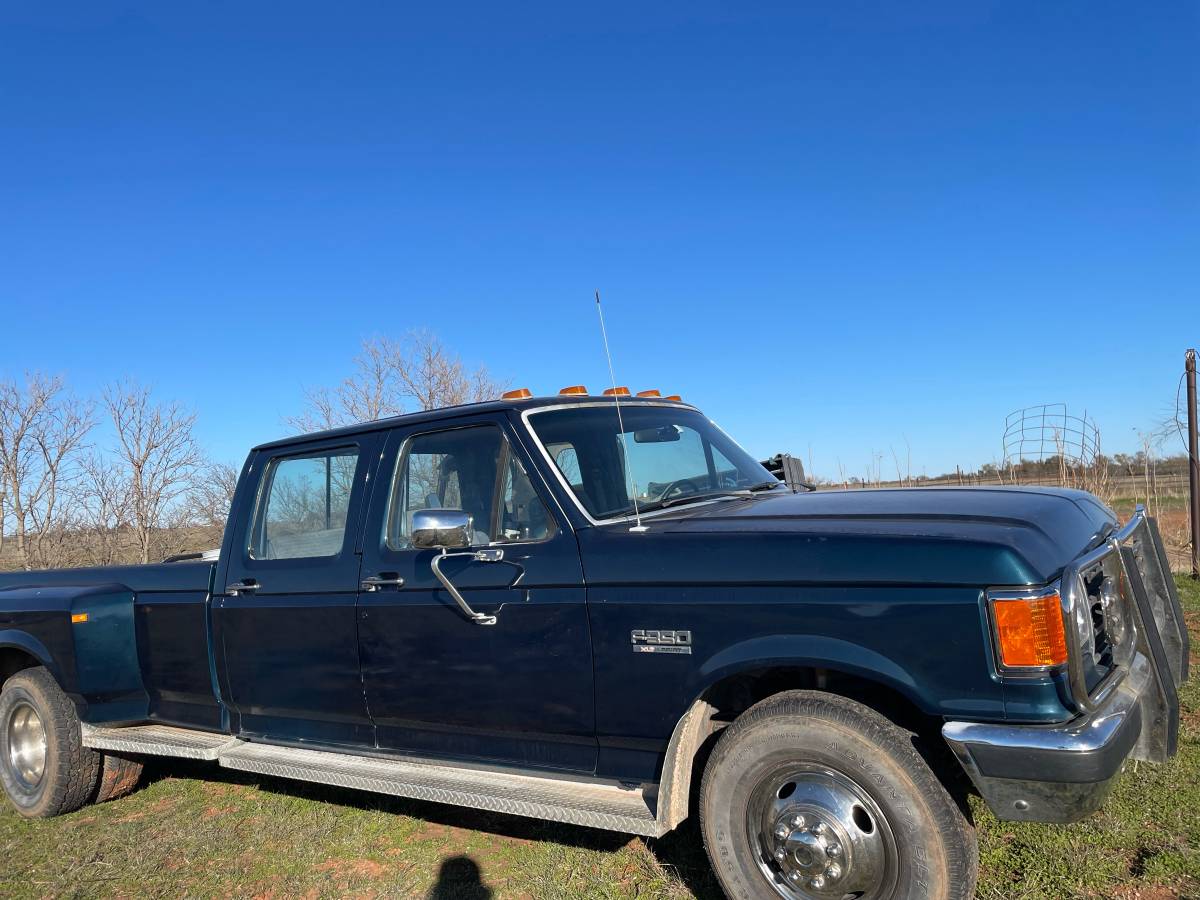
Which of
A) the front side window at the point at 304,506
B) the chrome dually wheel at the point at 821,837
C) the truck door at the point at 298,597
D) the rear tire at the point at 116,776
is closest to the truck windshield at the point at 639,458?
the truck door at the point at 298,597

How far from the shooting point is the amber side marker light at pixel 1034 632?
2.55 metres

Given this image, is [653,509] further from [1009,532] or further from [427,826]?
[427,826]

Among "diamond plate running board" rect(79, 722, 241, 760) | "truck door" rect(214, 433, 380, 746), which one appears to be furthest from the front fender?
"diamond plate running board" rect(79, 722, 241, 760)

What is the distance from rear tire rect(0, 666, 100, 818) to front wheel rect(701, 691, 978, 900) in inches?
164

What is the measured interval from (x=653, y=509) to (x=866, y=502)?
3.05 ft

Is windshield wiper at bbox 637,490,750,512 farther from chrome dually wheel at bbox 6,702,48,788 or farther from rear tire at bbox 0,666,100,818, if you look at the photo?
chrome dually wheel at bbox 6,702,48,788

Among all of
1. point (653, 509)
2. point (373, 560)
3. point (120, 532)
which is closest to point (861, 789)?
point (653, 509)

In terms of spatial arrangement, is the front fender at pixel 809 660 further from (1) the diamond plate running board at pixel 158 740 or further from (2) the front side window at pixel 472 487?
(1) the diamond plate running board at pixel 158 740

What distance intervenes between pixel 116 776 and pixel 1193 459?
10.2m

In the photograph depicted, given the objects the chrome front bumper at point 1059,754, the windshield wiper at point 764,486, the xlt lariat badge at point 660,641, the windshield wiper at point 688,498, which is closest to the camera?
the chrome front bumper at point 1059,754

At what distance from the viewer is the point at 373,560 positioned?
13.5 feet

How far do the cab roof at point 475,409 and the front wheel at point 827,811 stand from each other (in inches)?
69.1

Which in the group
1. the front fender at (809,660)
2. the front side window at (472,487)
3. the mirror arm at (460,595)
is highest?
the front side window at (472,487)

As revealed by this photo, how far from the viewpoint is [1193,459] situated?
8914mm
